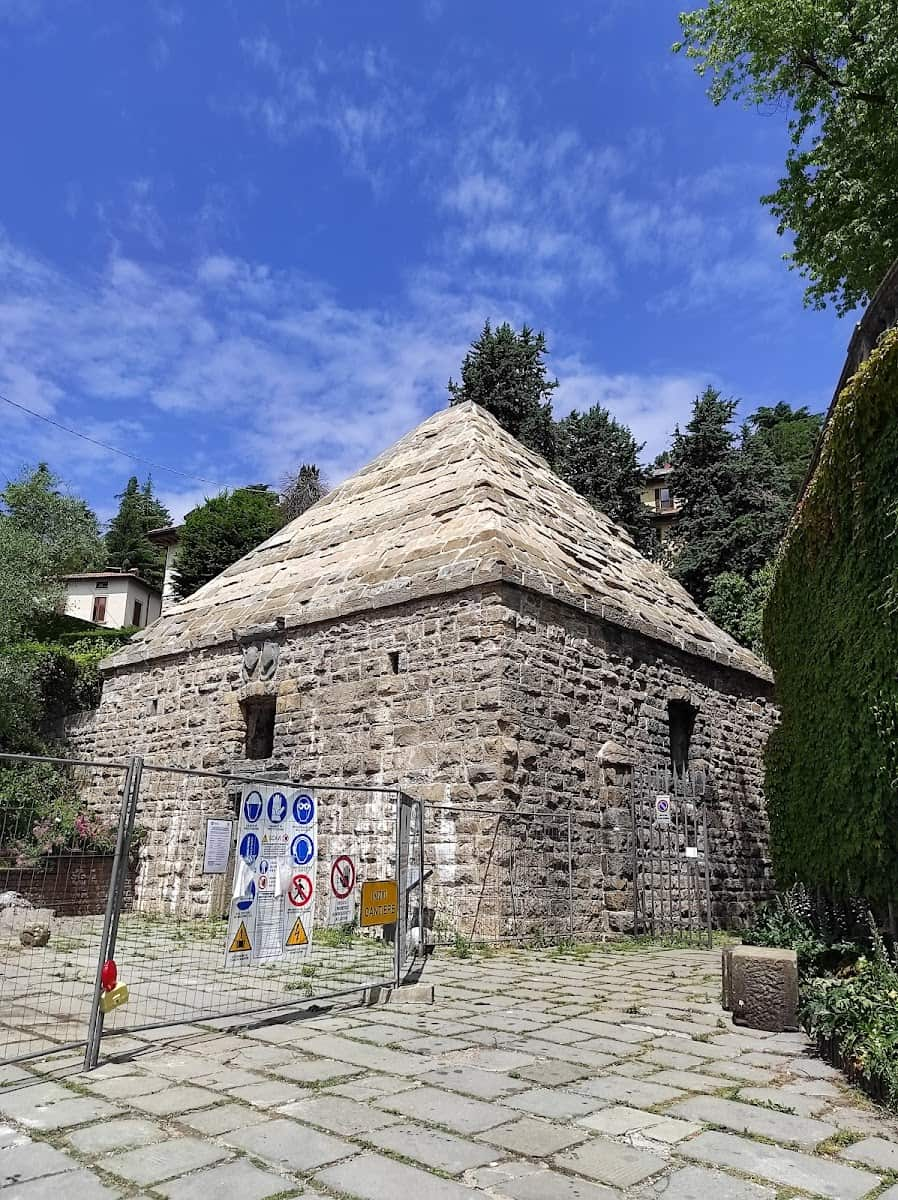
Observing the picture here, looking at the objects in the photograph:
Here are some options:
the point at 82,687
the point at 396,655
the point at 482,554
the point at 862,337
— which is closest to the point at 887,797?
the point at 862,337

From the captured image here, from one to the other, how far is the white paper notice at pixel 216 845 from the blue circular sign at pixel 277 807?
0.34m

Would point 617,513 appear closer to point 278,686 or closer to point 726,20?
point 726,20

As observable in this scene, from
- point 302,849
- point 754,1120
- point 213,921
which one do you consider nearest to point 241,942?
point 302,849

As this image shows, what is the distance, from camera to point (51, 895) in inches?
439

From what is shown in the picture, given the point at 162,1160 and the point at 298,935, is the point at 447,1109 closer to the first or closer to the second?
the point at 162,1160

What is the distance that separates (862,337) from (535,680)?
5.09 meters

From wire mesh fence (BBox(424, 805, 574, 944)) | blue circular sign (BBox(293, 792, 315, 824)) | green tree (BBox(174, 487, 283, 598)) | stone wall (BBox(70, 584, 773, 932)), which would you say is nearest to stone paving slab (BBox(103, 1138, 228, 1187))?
blue circular sign (BBox(293, 792, 315, 824))

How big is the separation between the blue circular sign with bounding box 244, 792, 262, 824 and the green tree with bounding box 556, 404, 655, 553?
75.9ft

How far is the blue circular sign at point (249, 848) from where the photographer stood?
17.8ft

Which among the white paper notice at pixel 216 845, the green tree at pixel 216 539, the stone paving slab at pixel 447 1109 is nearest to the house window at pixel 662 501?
the green tree at pixel 216 539

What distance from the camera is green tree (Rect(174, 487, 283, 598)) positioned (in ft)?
104

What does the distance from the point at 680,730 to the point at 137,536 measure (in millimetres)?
48131

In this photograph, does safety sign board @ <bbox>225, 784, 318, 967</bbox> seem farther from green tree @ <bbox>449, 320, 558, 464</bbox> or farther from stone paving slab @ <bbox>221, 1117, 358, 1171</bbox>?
green tree @ <bbox>449, 320, 558, 464</bbox>

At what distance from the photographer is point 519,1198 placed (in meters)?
2.82
